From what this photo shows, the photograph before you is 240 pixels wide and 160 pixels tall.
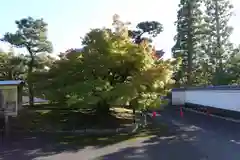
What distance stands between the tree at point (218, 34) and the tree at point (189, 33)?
1394 mm

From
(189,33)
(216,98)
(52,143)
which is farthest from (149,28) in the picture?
(52,143)

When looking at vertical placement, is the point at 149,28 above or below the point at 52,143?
above

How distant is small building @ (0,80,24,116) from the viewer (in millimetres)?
16281

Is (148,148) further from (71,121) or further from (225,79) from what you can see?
(225,79)

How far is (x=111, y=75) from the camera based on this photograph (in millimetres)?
16062

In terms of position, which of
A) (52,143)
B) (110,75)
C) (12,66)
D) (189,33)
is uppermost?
(189,33)

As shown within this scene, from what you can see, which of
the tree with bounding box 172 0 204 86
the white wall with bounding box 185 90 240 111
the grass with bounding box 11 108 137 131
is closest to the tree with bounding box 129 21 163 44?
the tree with bounding box 172 0 204 86

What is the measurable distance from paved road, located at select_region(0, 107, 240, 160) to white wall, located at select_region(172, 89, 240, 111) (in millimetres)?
6275

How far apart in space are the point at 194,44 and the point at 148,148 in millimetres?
24836

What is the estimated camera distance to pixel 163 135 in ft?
45.2

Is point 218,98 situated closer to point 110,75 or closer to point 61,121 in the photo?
point 110,75

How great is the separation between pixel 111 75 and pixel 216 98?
33.8ft

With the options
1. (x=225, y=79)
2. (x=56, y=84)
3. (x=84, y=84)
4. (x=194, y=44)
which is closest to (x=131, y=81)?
(x=84, y=84)

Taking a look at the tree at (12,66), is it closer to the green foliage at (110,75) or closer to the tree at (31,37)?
the tree at (31,37)
